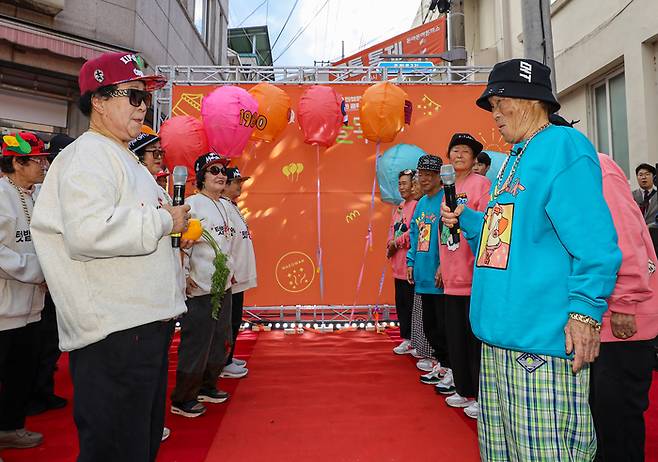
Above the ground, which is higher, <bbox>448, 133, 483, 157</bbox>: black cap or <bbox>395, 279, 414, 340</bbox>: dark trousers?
<bbox>448, 133, 483, 157</bbox>: black cap

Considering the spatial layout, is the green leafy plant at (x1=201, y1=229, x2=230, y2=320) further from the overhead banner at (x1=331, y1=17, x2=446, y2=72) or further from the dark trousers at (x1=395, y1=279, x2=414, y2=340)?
the overhead banner at (x1=331, y1=17, x2=446, y2=72)

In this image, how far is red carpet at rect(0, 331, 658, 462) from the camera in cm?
230

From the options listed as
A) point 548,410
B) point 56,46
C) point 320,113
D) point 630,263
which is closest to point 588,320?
point 548,410

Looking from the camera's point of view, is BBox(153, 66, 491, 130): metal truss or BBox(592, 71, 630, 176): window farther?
BBox(592, 71, 630, 176): window

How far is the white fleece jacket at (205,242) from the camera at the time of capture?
2.87 metres

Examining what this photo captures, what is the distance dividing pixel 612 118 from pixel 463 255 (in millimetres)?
5488

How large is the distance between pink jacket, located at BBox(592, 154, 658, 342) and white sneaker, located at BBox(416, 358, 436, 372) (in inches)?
86.1

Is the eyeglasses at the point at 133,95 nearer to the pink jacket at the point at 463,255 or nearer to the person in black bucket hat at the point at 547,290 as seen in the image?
the person in black bucket hat at the point at 547,290

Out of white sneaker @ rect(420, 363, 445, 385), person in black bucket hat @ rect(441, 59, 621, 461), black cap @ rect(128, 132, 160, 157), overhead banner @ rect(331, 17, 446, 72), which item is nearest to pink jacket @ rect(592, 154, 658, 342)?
person in black bucket hat @ rect(441, 59, 621, 461)

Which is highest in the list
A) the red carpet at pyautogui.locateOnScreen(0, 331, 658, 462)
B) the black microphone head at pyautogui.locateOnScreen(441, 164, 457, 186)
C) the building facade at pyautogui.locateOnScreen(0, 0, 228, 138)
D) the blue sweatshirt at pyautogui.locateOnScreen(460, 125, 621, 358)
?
the building facade at pyautogui.locateOnScreen(0, 0, 228, 138)

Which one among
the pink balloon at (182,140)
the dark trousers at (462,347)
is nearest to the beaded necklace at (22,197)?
the pink balloon at (182,140)

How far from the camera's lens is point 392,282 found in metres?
5.70

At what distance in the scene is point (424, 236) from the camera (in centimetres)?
345

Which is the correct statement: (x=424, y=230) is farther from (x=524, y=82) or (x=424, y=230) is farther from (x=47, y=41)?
(x=47, y=41)
